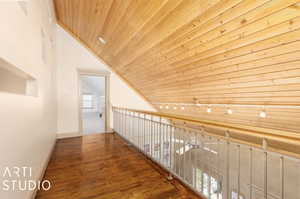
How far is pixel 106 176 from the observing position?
7.09 ft

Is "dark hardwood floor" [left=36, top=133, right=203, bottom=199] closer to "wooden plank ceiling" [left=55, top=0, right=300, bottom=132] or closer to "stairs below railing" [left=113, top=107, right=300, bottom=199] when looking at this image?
"stairs below railing" [left=113, top=107, right=300, bottom=199]

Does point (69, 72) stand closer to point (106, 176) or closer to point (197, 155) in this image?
point (106, 176)

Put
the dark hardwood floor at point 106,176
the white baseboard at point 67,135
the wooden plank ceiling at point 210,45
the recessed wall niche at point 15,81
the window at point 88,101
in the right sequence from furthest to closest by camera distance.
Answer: the window at point 88,101 < the white baseboard at point 67,135 < the dark hardwood floor at point 106,176 < the wooden plank ceiling at point 210,45 < the recessed wall niche at point 15,81

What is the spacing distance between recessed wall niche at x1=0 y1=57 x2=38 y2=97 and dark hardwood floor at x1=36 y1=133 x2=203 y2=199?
1288mm

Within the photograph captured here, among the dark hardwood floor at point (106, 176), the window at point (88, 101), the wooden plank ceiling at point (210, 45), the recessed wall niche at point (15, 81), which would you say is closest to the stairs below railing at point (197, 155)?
the dark hardwood floor at point (106, 176)

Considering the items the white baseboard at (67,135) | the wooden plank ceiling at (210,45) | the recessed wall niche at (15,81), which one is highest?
the wooden plank ceiling at (210,45)

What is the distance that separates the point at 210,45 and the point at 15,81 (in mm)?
2367

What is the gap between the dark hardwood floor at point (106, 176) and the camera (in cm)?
178

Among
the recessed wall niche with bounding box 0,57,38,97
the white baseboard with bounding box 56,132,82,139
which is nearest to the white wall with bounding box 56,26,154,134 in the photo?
the white baseboard with bounding box 56,132,82,139

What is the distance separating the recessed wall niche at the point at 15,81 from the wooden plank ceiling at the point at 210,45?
1697 mm

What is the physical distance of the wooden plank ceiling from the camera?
155 cm

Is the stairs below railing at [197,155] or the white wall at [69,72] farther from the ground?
the white wall at [69,72]

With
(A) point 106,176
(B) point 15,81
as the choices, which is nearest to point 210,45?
(B) point 15,81

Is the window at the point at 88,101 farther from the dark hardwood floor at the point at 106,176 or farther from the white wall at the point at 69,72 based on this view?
the dark hardwood floor at the point at 106,176
